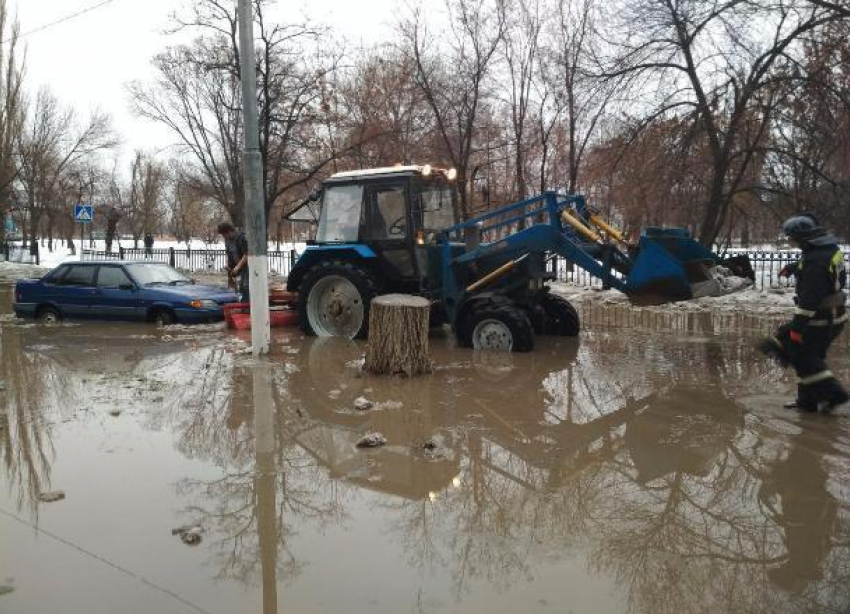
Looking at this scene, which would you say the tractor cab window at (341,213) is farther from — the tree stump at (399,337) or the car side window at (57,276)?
the car side window at (57,276)

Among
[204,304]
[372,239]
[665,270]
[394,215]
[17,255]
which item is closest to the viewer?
[665,270]

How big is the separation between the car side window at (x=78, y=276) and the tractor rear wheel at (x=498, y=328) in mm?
7391

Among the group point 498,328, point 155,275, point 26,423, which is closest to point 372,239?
point 498,328

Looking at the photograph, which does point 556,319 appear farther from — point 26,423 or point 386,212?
point 26,423

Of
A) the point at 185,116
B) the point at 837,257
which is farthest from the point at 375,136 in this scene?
the point at 837,257

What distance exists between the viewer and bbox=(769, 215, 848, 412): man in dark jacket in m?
5.65

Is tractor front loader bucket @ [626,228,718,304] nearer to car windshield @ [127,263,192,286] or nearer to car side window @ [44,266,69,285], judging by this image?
car windshield @ [127,263,192,286]

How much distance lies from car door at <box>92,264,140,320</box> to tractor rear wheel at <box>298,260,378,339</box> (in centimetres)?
345

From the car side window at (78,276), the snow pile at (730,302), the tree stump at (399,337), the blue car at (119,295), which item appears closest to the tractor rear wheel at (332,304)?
the blue car at (119,295)

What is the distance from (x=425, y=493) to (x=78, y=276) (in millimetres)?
10455

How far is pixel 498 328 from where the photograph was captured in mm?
8945

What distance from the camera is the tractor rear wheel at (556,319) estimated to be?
416 inches

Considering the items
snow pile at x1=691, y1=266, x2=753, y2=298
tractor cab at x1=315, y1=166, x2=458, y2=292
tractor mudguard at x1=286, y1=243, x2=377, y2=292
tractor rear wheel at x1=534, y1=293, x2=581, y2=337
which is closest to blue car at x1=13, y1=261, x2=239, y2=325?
tractor mudguard at x1=286, y1=243, x2=377, y2=292

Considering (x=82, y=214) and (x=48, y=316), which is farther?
(x=82, y=214)
